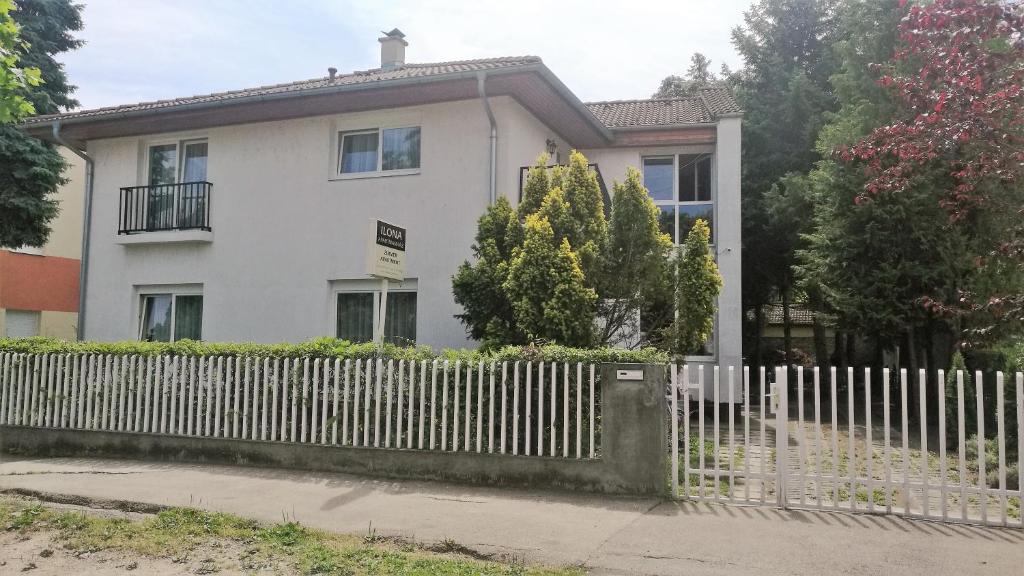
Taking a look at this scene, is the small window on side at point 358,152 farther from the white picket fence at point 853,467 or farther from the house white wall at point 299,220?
the white picket fence at point 853,467

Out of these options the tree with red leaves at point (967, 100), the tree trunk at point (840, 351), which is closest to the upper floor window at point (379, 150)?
the tree with red leaves at point (967, 100)

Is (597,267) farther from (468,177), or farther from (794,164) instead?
(794,164)

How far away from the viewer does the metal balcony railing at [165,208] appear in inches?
523

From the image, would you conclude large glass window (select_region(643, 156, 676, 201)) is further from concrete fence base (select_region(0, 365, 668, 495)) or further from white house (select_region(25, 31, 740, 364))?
concrete fence base (select_region(0, 365, 668, 495))

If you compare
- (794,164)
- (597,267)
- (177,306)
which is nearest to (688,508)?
(597,267)

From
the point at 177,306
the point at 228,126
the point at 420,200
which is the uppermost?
the point at 228,126

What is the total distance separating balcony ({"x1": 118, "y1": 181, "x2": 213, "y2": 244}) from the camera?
13.2 m

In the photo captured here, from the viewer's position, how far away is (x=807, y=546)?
546cm

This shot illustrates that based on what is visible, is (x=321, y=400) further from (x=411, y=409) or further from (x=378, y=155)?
(x=378, y=155)

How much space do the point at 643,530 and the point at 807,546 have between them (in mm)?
1188

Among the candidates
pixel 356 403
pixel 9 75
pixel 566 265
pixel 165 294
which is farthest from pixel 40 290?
pixel 566 265

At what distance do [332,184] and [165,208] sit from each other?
3.47m

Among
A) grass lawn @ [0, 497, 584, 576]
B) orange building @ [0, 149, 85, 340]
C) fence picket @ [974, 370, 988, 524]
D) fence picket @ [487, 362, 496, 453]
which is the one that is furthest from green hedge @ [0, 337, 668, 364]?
orange building @ [0, 149, 85, 340]

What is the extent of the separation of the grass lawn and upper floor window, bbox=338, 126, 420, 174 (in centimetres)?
727
